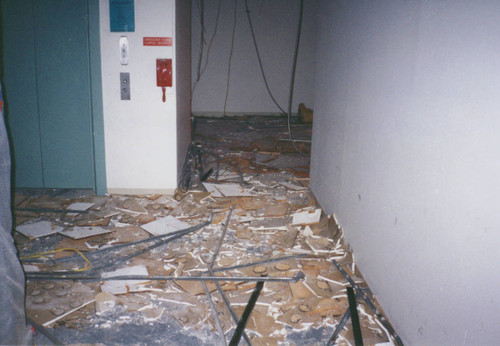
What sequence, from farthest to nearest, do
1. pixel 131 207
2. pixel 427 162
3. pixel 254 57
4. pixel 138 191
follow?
1. pixel 254 57
2. pixel 138 191
3. pixel 131 207
4. pixel 427 162

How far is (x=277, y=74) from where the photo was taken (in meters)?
10.5

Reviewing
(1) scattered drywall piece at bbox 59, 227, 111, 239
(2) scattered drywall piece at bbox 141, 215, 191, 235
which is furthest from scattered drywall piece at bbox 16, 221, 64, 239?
(2) scattered drywall piece at bbox 141, 215, 191, 235

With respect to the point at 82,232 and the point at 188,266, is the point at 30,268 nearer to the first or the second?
the point at 82,232

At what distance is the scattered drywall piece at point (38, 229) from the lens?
3.57 m

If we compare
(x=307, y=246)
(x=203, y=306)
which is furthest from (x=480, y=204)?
(x=307, y=246)

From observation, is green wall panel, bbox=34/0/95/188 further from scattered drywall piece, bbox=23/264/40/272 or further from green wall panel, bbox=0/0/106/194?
scattered drywall piece, bbox=23/264/40/272

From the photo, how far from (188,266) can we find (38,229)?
1.58 meters

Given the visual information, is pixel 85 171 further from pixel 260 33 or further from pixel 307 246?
pixel 260 33

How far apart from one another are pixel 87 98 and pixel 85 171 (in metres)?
0.85

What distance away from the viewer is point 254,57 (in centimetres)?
1039

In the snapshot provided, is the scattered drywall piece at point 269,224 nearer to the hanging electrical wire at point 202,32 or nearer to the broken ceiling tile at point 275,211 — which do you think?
the broken ceiling tile at point 275,211

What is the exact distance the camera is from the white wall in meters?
4.21

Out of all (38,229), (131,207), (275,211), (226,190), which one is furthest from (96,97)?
(275,211)

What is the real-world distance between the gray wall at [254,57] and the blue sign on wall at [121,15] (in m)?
6.24
